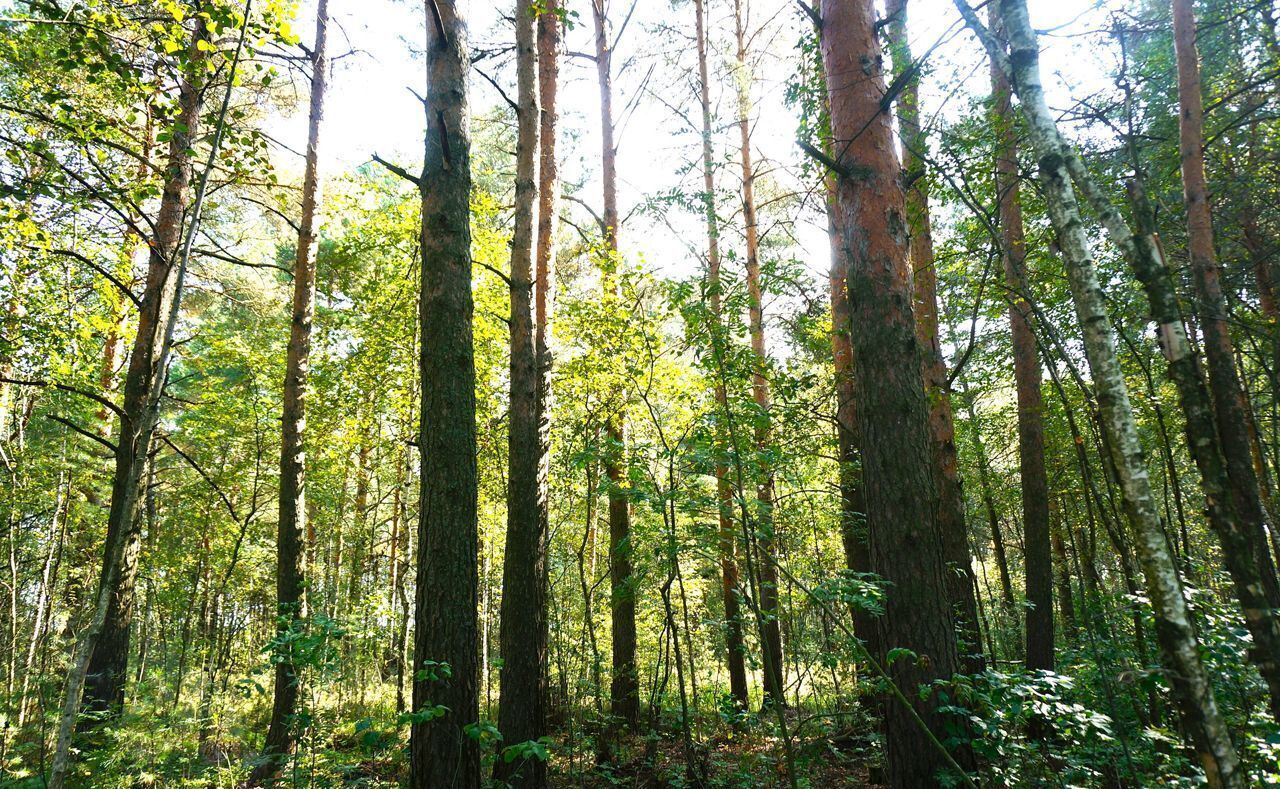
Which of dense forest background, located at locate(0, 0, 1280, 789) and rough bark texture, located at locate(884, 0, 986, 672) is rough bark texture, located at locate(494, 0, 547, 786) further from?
rough bark texture, located at locate(884, 0, 986, 672)

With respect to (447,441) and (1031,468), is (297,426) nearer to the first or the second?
(447,441)

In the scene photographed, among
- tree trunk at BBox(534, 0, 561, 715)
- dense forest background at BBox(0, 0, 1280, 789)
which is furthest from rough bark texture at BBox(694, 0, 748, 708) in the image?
tree trunk at BBox(534, 0, 561, 715)

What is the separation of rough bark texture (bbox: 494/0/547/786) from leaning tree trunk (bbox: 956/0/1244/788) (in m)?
3.77

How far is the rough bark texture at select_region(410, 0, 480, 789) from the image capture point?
A: 3695 millimetres

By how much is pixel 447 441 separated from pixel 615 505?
5.22m

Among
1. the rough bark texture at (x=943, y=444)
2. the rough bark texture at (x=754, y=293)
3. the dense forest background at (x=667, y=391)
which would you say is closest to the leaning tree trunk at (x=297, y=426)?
the dense forest background at (x=667, y=391)

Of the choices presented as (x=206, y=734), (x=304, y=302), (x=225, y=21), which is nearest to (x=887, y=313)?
(x=225, y=21)

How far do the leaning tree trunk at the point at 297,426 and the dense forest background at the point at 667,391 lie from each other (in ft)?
0.21

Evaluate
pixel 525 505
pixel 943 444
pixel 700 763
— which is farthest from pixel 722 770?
pixel 943 444

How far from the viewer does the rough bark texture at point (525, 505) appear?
534 cm

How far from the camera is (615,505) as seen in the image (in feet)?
29.2

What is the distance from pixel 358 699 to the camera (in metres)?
12.6

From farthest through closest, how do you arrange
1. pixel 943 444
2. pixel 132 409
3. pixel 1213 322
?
1. pixel 132 409
2. pixel 943 444
3. pixel 1213 322

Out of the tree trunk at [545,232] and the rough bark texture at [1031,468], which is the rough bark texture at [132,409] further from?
the rough bark texture at [1031,468]
